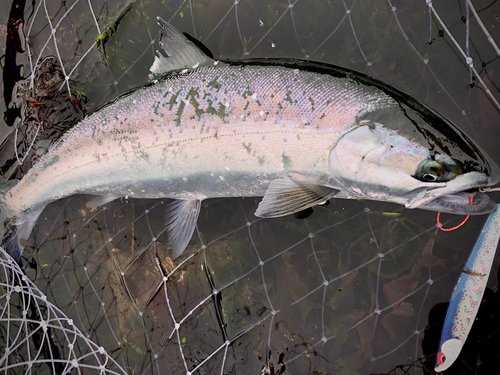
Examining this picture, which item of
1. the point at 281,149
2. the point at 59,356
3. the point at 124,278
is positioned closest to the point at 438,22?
the point at 281,149

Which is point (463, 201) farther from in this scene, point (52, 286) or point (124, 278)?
point (52, 286)

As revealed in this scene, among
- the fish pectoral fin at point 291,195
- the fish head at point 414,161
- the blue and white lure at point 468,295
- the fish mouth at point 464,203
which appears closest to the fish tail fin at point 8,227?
the fish pectoral fin at point 291,195

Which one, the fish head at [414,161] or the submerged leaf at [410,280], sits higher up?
the fish head at [414,161]

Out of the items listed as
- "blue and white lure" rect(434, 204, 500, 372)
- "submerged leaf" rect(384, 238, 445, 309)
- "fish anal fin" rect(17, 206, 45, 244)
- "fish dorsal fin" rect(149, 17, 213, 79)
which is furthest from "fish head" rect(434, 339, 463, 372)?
"fish anal fin" rect(17, 206, 45, 244)

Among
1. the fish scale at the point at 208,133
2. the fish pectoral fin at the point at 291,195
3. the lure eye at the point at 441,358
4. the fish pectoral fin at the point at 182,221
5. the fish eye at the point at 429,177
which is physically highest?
the fish scale at the point at 208,133

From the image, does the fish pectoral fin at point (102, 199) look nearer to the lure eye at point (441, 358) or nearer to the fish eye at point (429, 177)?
the fish eye at point (429, 177)

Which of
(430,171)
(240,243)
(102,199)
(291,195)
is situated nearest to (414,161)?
(430,171)
